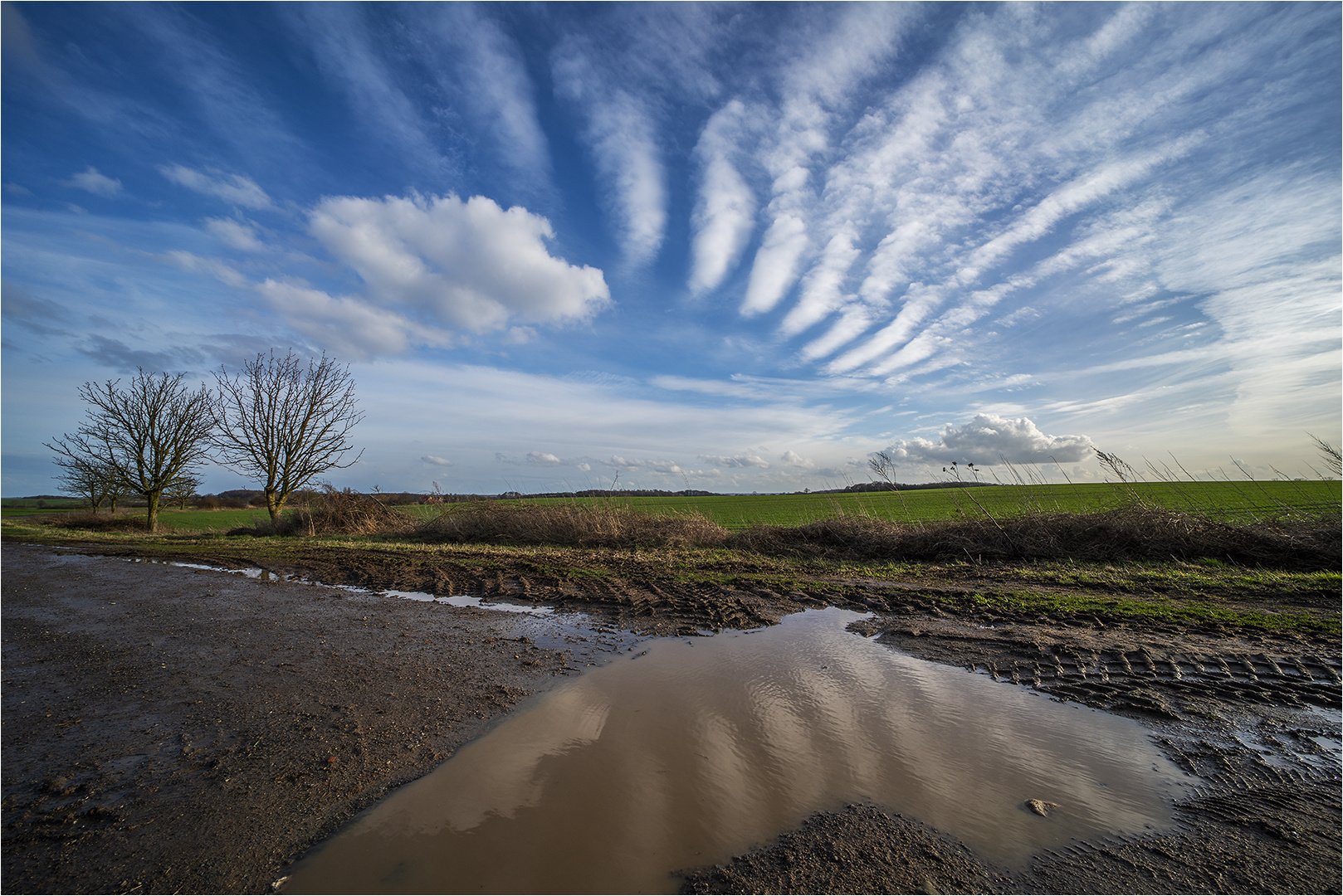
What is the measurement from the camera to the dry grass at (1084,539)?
28.9ft

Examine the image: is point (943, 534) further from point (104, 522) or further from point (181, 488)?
point (104, 522)

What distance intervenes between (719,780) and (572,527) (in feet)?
41.5

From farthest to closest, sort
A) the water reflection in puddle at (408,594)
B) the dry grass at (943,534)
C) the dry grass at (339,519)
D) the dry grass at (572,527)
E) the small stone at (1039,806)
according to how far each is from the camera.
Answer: the dry grass at (339,519) < the dry grass at (572,527) < the dry grass at (943,534) < the water reflection in puddle at (408,594) < the small stone at (1039,806)

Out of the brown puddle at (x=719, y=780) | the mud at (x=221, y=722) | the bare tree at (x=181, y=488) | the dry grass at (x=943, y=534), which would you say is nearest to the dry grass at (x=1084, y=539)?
the dry grass at (x=943, y=534)

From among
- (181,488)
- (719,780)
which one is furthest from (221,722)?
(181,488)

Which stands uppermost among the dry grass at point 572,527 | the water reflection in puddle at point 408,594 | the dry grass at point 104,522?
the dry grass at point 572,527

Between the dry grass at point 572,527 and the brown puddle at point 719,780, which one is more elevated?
the dry grass at point 572,527

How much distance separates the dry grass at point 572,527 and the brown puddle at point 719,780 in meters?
9.76

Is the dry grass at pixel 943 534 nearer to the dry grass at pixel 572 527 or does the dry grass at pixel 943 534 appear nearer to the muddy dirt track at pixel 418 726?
the dry grass at pixel 572 527

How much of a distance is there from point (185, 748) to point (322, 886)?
75.0 inches

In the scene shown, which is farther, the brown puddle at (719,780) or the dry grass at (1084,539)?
the dry grass at (1084,539)

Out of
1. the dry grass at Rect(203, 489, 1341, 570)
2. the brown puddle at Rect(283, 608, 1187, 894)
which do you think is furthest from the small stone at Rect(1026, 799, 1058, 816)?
the dry grass at Rect(203, 489, 1341, 570)

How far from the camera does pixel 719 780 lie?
9.56 feet

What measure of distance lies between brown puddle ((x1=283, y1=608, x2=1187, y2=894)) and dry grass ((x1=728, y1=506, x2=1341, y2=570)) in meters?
7.84
